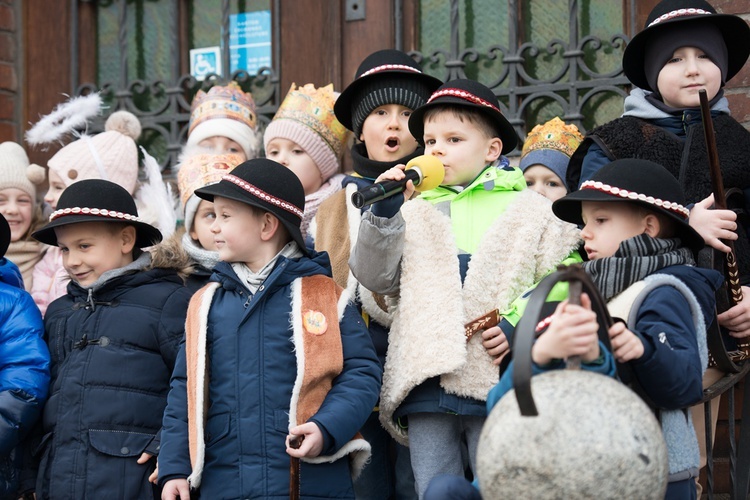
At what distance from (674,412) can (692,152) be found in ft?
3.56

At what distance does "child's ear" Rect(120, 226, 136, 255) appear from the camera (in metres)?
4.16

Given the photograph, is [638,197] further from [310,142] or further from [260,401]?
[310,142]

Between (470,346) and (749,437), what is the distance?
113 centimetres

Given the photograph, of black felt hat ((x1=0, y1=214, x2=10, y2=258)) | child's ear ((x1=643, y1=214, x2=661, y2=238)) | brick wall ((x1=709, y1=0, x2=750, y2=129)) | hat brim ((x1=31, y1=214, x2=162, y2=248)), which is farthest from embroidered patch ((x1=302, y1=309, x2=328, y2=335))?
brick wall ((x1=709, y1=0, x2=750, y2=129))

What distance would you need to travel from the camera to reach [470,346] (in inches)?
139

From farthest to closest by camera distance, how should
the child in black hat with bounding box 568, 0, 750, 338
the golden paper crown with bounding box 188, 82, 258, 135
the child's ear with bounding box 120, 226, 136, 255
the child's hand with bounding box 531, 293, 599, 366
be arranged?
1. the golden paper crown with bounding box 188, 82, 258, 135
2. the child's ear with bounding box 120, 226, 136, 255
3. the child in black hat with bounding box 568, 0, 750, 338
4. the child's hand with bounding box 531, 293, 599, 366

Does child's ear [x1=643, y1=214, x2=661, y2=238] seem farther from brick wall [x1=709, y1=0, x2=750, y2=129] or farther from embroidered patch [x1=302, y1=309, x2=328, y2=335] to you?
brick wall [x1=709, y1=0, x2=750, y2=129]

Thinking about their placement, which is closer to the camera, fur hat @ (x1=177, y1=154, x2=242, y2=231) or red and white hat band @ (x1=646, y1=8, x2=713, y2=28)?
red and white hat band @ (x1=646, y1=8, x2=713, y2=28)

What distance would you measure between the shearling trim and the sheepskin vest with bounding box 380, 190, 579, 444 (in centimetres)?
63

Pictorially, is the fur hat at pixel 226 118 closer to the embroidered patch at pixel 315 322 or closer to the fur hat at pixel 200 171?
the fur hat at pixel 200 171

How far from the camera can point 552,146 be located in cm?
454

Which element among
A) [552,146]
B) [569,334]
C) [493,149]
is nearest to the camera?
[569,334]

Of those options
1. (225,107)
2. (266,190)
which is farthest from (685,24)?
(225,107)

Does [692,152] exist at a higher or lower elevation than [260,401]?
higher
